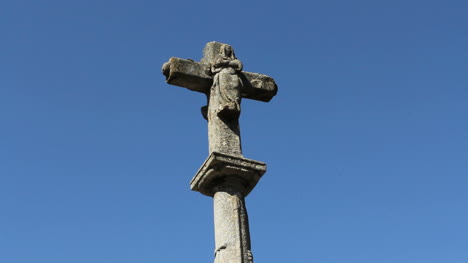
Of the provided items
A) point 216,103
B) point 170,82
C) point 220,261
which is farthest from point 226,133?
point 220,261

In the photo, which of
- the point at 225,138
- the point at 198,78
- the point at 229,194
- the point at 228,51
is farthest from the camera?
the point at 228,51

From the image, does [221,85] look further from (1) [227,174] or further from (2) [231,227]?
(2) [231,227]

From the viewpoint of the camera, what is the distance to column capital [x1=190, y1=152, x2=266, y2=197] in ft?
32.4

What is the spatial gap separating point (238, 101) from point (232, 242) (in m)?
→ 2.13

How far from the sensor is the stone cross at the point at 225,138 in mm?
9547

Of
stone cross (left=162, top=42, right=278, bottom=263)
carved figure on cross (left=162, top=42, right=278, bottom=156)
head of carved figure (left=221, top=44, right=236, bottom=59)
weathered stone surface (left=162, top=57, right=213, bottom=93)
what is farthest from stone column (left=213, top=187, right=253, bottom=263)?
head of carved figure (left=221, top=44, right=236, bottom=59)

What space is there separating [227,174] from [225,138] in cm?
56

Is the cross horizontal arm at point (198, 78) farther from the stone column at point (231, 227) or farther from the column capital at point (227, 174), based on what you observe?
the stone column at point (231, 227)

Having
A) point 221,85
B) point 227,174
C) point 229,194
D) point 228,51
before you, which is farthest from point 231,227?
point 228,51

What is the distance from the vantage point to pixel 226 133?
1034cm

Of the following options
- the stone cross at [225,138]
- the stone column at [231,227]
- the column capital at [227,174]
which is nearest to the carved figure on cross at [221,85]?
the stone cross at [225,138]

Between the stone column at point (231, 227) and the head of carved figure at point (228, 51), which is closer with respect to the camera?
the stone column at point (231, 227)

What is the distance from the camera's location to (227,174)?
9945mm

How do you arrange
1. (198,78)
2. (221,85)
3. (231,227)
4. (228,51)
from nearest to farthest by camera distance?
(231,227) → (221,85) → (198,78) → (228,51)
